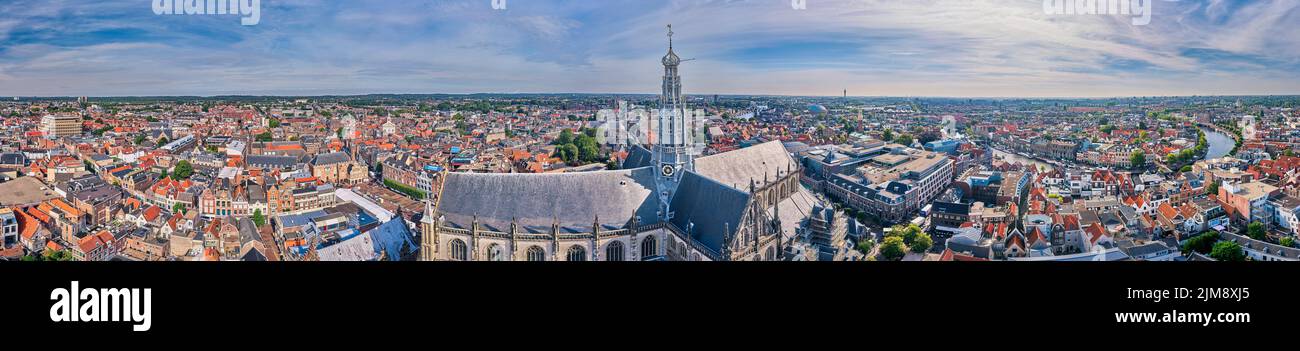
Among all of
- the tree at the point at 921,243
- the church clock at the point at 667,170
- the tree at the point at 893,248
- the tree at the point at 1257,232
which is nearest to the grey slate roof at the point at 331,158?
the church clock at the point at 667,170

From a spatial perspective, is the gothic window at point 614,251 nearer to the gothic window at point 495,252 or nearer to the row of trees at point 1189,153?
the gothic window at point 495,252

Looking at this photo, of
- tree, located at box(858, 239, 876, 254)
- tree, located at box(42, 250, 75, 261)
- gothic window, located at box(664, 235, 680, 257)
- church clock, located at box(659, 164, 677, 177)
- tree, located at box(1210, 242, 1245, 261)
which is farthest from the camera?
tree, located at box(858, 239, 876, 254)

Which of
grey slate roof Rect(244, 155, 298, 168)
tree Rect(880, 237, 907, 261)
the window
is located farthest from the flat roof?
tree Rect(880, 237, 907, 261)

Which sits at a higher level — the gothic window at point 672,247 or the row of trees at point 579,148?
the row of trees at point 579,148

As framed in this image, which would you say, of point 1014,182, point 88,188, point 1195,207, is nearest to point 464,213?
point 88,188

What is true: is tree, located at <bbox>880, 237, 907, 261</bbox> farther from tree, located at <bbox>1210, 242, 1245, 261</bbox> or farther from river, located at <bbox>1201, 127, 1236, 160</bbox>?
river, located at <bbox>1201, 127, 1236, 160</bbox>
